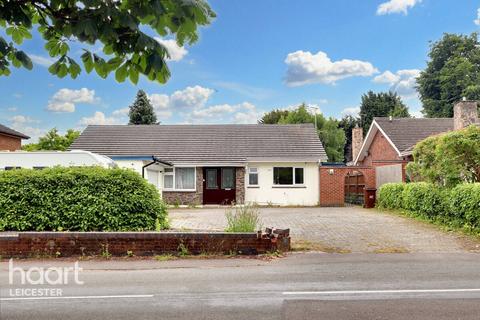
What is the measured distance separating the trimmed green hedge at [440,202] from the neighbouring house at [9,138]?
28.8m

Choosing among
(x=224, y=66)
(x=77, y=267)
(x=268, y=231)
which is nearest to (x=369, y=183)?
(x=224, y=66)

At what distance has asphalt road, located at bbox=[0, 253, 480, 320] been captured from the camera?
5797mm

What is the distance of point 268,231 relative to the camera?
34.6 ft

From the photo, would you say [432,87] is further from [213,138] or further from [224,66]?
[224,66]

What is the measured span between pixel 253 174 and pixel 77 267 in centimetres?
1917

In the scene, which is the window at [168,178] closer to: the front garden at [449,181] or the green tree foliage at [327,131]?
the front garden at [449,181]

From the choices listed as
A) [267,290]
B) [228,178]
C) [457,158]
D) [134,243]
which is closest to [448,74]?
[228,178]

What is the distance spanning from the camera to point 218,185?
91.4ft

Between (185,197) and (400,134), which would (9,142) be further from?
(400,134)

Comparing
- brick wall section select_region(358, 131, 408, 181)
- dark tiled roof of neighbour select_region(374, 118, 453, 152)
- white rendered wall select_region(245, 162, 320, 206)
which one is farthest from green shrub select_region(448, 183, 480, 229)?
dark tiled roof of neighbour select_region(374, 118, 453, 152)

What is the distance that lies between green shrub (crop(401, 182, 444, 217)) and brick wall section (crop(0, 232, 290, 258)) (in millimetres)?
8415

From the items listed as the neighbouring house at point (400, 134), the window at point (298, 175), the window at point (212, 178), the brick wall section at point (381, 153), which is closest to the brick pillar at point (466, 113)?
the neighbouring house at point (400, 134)

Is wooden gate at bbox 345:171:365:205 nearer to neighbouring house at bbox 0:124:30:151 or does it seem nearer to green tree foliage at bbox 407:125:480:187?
green tree foliage at bbox 407:125:480:187

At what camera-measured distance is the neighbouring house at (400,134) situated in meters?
25.4
